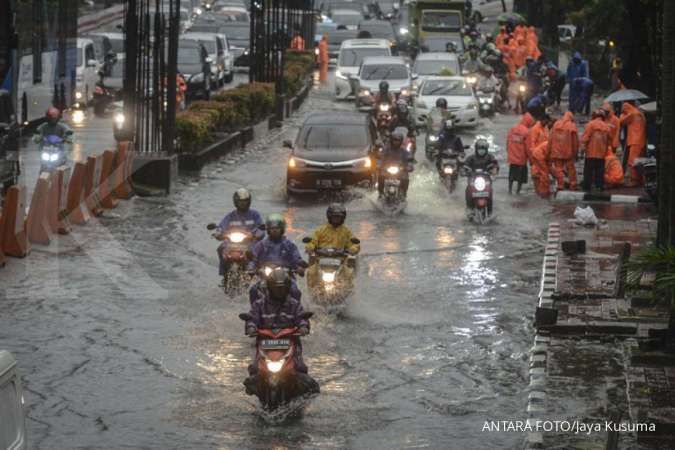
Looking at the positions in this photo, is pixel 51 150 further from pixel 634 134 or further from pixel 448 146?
pixel 634 134

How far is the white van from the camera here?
805 centimetres

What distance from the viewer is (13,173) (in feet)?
87.9

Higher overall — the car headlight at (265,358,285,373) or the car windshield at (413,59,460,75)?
the car windshield at (413,59,460,75)

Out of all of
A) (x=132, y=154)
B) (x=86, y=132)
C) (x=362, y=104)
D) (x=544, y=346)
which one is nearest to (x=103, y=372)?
(x=544, y=346)

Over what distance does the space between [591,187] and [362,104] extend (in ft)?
59.4

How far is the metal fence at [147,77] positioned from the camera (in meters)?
30.2

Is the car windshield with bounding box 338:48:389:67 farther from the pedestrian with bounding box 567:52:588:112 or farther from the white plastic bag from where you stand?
the white plastic bag

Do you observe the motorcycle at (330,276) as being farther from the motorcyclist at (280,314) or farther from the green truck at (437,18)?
the green truck at (437,18)

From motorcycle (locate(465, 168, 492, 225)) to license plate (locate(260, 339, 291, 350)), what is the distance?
1262 centimetres

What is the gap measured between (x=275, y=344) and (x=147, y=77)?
727 inches

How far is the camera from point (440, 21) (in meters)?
70.0

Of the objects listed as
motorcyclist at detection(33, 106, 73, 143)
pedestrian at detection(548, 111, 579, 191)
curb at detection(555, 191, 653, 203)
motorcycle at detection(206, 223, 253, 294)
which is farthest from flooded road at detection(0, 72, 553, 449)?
pedestrian at detection(548, 111, 579, 191)

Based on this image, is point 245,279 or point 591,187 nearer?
point 245,279

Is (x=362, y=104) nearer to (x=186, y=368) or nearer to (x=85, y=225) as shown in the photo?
(x=85, y=225)
